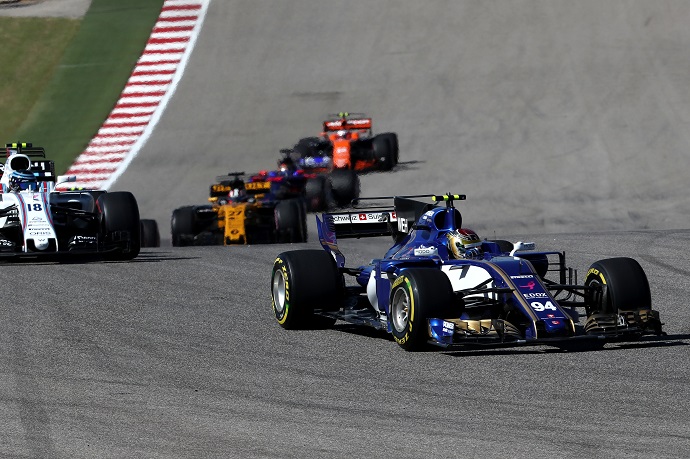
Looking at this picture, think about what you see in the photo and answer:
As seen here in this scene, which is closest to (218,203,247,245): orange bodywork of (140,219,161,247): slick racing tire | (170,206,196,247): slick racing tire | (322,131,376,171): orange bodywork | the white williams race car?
(170,206,196,247): slick racing tire

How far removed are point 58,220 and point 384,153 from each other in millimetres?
11499

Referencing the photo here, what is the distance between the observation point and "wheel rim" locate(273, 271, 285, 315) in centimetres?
1442

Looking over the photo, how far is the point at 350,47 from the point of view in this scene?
3919 centimetres

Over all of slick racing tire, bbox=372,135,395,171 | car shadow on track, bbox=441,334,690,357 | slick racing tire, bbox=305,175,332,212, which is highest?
slick racing tire, bbox=372,135,395,171

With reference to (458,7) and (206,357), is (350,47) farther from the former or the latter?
(206,357)

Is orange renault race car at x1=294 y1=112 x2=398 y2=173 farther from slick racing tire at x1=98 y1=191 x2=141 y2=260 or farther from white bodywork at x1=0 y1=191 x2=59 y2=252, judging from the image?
white bodywork at x1=0 y1=191 x2=59 y2=252

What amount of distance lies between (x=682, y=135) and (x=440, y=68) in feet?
26.2

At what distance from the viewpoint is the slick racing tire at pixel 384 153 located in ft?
103

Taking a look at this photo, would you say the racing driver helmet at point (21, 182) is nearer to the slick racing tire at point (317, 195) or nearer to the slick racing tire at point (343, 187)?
the slick racing tire at point (317, 195)

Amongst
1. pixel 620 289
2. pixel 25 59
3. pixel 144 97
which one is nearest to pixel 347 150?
pixel 144 97

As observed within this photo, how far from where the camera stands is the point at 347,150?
31547 millimetres

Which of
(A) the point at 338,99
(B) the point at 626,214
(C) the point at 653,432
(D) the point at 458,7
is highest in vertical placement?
(D) the point at 458,7

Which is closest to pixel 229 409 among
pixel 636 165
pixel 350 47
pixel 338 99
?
pixel 636 165

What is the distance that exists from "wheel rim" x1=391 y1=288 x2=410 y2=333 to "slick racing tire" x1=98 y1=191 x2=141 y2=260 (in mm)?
8646
